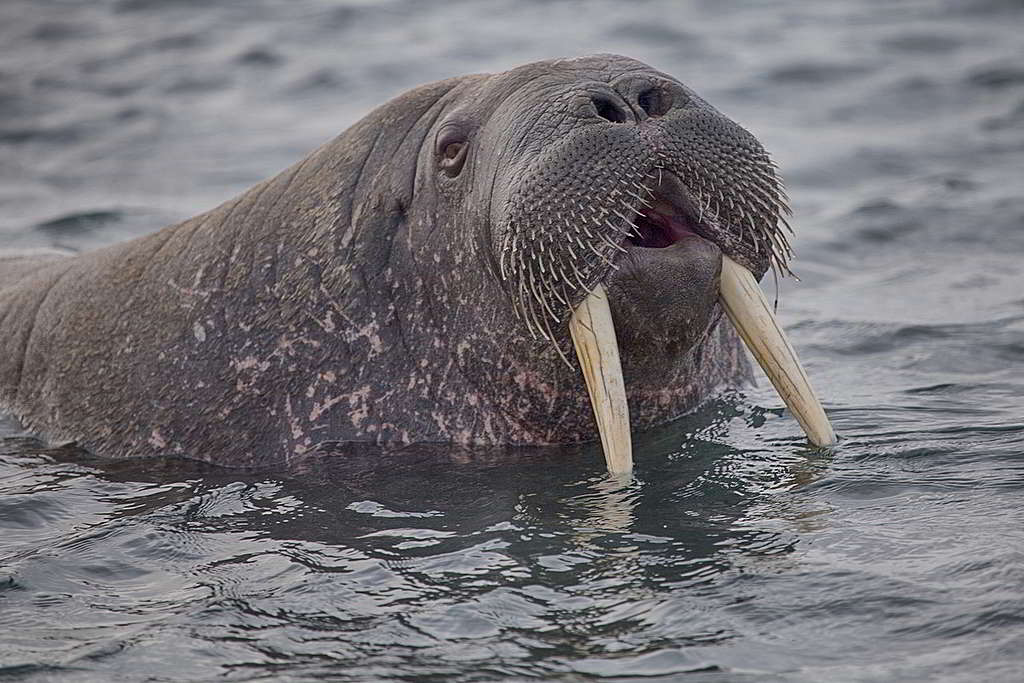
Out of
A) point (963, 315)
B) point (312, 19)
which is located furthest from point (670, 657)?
point (312, 19)

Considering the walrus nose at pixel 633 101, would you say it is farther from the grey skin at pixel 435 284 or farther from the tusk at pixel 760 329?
the tusk at pixel 760 329

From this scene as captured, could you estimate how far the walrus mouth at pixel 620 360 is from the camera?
6.52 meters

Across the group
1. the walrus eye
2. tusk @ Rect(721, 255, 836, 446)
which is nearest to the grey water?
tusk @ Rect(721, 255, 836, 446)

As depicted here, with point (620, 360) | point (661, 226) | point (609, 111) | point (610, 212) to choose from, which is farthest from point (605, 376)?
point (609, 111)

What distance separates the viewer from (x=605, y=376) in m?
6.49

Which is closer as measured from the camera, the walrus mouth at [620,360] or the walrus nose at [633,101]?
the walrus mouth at [620,360]

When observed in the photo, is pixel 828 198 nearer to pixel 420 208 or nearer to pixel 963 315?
pixel 963 315

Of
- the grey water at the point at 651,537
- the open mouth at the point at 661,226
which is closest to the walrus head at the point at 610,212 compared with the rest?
the open mouth at the point at 661,226

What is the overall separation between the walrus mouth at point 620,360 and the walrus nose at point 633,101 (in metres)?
0.36

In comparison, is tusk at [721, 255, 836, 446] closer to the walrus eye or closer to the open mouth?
the open mouth

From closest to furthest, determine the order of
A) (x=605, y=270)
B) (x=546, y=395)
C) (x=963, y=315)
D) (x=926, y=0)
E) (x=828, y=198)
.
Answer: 1. (x=605, y=270)
2. (x=546, y=395)
3. (x=963, y=315)
4. (x=828, y=198)
5. (x=926, y=0)

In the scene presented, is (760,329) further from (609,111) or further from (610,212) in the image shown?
(609,111)

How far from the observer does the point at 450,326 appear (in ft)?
23.9

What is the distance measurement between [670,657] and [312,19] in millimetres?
19119
